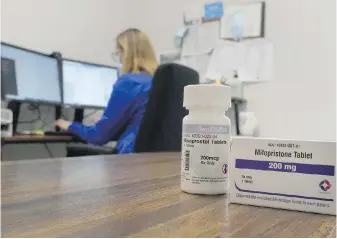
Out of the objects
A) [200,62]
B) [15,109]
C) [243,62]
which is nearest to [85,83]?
[15,109]

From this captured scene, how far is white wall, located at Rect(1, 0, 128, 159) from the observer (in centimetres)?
226

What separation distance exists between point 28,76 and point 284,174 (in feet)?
6.55

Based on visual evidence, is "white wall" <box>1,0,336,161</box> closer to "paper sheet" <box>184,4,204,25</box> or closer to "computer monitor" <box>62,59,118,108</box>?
"computer monitor" <box>62,59,118,108</box>

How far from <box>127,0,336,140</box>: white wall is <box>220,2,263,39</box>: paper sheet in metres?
0.07

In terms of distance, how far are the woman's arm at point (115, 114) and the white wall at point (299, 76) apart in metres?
1.06

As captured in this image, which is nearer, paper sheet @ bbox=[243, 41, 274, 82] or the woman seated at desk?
the woman seated at desk

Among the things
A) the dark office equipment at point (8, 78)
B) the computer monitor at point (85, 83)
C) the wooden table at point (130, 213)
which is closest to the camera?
the wooden table at point (130, 213)

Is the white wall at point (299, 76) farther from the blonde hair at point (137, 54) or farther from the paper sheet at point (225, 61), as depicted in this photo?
the blonde hair at point (137, 54)

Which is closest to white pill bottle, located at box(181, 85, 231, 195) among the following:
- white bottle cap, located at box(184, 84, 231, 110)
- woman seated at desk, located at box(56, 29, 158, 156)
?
white bottle cap, located at box(184, 84, 231, 110)

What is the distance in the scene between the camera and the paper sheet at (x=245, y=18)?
2.61m

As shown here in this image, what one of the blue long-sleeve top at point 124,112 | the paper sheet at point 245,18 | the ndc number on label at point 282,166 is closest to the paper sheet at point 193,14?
the paper sheet at point 245,18

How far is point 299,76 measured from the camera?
2.41 m

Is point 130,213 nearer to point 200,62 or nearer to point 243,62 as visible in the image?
point 243,62

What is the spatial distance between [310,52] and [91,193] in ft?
7.40
